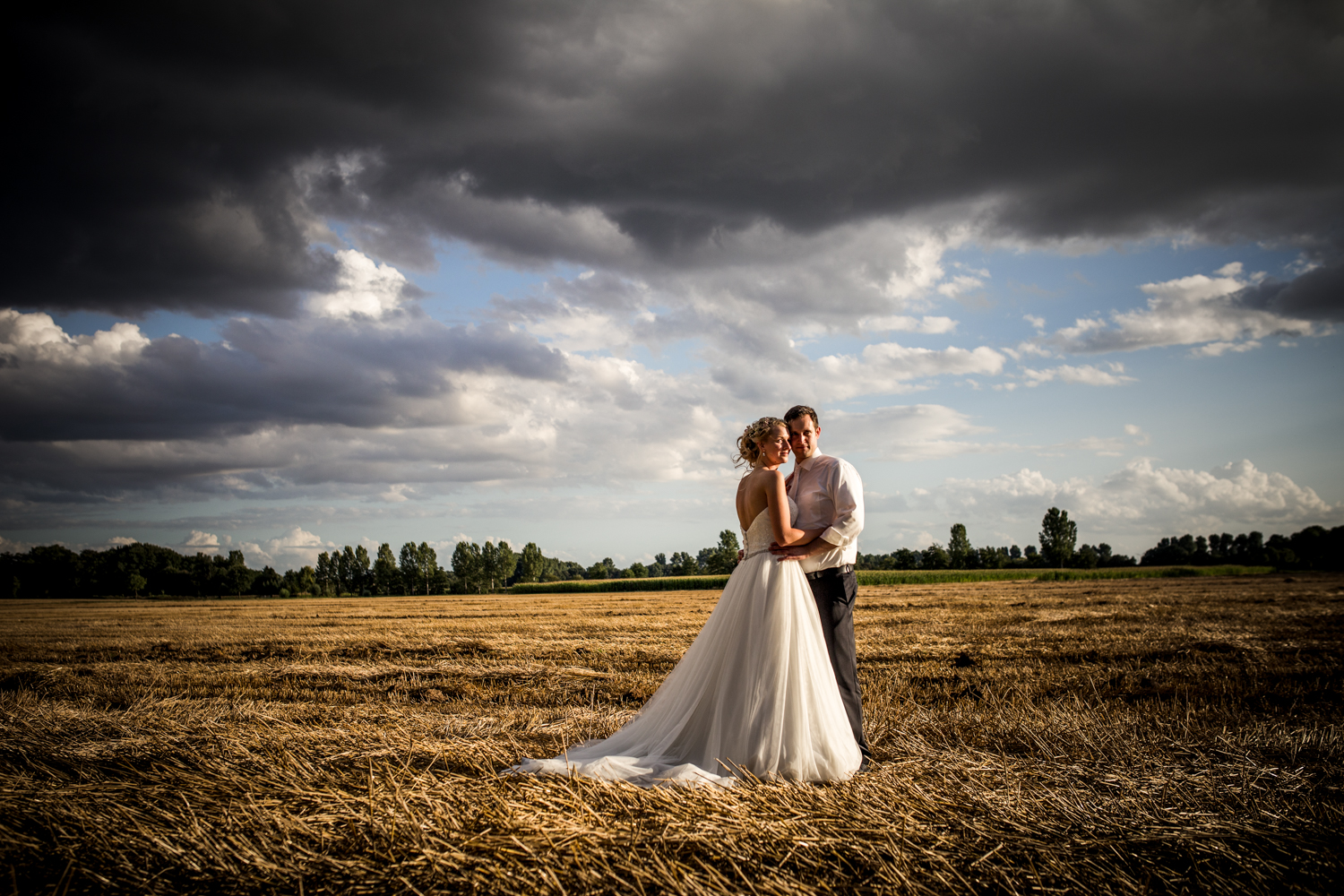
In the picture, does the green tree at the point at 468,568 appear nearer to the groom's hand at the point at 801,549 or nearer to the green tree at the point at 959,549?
the green tree at the point at 959,549

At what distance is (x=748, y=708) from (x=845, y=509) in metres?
1.67

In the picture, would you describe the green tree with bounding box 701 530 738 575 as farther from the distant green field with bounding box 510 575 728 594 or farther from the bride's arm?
the bride's arm

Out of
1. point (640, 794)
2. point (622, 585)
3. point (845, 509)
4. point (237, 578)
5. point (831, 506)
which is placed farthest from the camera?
point (237, 578)

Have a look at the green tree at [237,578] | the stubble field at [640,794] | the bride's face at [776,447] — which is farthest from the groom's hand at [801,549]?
the green tree at [237,578]

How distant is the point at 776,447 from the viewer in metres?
4.97

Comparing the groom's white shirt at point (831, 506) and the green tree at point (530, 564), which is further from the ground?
the groom's white shirt at point (831, 506)

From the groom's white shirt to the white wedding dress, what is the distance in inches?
13.3

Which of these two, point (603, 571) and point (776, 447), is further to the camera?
point (603, 571)

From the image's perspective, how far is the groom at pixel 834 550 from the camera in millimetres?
4883

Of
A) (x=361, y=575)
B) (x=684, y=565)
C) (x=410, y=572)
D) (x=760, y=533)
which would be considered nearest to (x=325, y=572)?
(x=361, y=575)

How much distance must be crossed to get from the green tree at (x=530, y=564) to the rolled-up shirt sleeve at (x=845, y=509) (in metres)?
118

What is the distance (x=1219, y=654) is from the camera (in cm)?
1034

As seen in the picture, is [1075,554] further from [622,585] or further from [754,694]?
[754,694]

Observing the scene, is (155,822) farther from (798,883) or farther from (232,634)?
(232,634)
